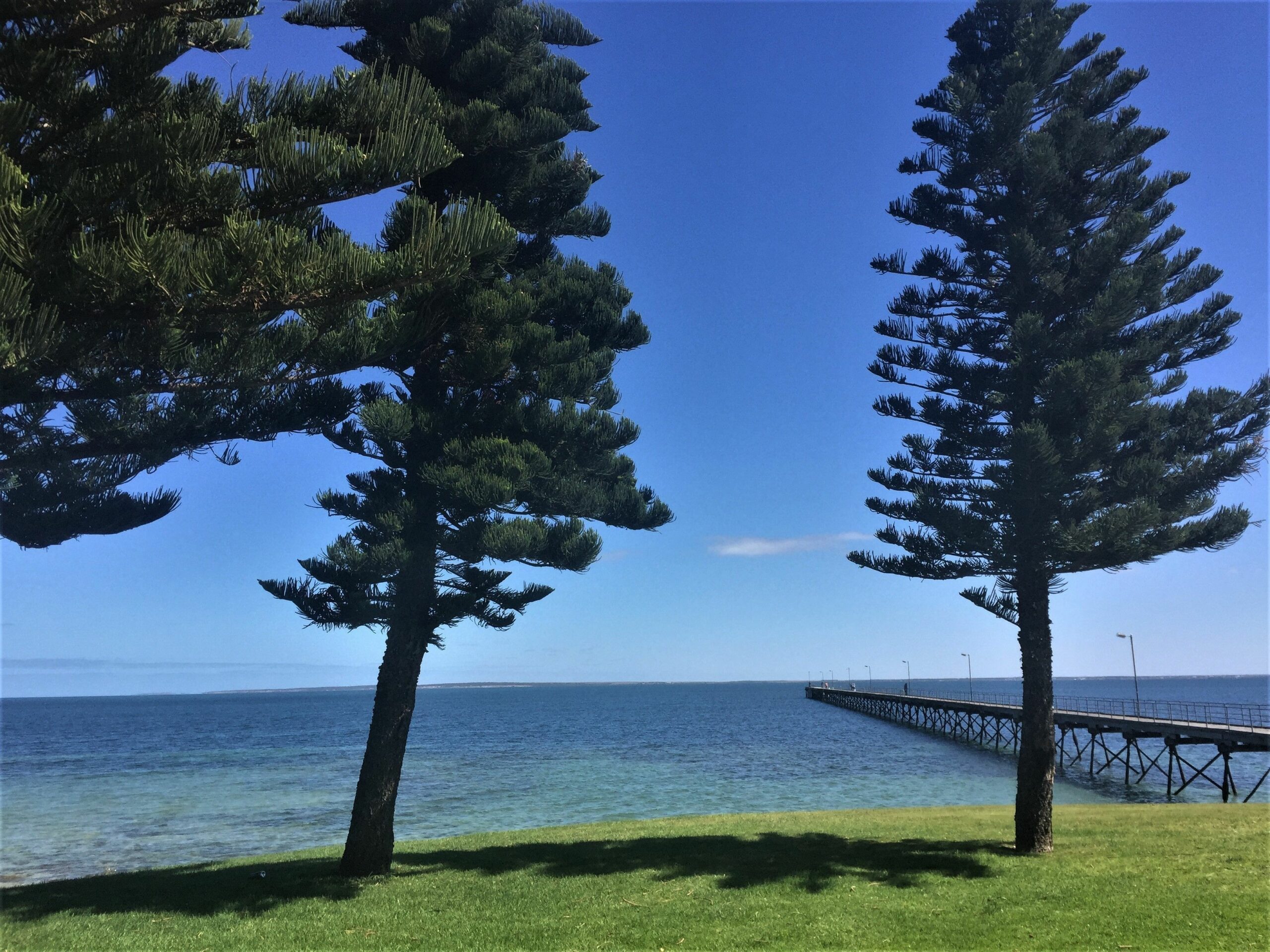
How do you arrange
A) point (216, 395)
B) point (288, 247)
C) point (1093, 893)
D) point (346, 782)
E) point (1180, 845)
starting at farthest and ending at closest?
point (346, 782), point (1180, 845), point (216, 395), point (1093, 893), point (288, 247)

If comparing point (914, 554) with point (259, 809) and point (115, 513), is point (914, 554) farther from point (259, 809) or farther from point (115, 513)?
point (259, 809)

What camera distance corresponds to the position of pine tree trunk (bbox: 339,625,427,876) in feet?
30.5

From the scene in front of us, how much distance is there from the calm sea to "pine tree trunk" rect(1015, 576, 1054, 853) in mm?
11839

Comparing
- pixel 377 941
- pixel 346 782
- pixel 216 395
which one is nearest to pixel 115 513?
pixel 216 395

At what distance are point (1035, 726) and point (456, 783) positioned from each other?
23.0 m

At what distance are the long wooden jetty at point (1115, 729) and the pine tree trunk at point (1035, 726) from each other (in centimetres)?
695

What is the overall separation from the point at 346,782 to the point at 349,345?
86.2 feet

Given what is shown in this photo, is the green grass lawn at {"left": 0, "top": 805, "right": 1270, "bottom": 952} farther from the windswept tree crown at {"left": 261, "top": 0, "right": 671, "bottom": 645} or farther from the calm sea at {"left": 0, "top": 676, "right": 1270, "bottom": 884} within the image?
the calm sea at {"left": 0, "top": 676, "right": 1270, "bottom": 884}

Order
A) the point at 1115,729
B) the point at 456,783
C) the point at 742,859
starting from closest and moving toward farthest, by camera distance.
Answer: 1. the point at 742,859
2. the point at 456,783
3. the point at 1115,729

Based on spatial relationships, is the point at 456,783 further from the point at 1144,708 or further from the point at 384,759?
the point at 1144,708

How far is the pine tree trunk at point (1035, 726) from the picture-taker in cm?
987

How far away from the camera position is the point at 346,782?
30031mm

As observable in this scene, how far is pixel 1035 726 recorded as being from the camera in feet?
33.6

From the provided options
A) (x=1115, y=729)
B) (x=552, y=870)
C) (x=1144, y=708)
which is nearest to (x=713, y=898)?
(x=552, y=870)
